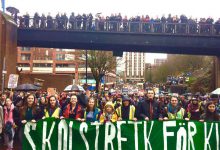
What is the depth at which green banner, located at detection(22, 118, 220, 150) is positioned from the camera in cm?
848

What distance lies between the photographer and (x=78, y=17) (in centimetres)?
2930

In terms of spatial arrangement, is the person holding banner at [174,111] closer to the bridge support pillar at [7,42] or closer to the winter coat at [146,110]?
the winter coat at [146,110]

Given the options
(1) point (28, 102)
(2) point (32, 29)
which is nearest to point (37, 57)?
(2) point (32, 29)

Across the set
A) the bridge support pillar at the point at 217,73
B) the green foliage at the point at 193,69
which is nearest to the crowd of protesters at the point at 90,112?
the bridge support pillar at the point at 217,73

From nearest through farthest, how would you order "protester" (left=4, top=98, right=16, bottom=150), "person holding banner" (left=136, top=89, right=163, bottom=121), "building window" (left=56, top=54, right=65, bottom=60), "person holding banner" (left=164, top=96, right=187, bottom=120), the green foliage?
"person holding banner" (left=136, top=89, right=163, bottom=121) < "person holding banner" (left=164, top=96, right=187, bottom=120) < "protester" (left=4, top=98, right=16, bottom=150) < the green foliage < "building window" (left=56, top=54, right=65, bottom=60)

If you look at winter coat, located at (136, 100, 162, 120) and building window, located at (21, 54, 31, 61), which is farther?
building window, located at (21, 54, 31, 61)

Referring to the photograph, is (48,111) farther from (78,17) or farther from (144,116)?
(78,17)

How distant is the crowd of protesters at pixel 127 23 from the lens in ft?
94.9

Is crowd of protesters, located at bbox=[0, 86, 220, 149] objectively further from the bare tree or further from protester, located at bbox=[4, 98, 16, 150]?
the bare tree

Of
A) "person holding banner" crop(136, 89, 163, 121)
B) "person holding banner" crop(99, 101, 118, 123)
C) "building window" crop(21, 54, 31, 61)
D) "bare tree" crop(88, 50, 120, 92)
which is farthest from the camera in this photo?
"building window" crop(21, 54, 31, 61)

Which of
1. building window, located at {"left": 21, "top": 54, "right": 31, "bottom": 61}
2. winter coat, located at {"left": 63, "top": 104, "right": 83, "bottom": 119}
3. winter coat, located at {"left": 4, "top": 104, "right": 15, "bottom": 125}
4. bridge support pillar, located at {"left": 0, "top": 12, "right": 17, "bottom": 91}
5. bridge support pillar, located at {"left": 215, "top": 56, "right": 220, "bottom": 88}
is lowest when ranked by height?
winter coat, located at {"left": 4, "top": 104, "right": 15, "bottom": 125}

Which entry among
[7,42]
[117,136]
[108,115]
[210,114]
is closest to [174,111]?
[210,114]

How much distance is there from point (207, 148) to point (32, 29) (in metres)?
23.5

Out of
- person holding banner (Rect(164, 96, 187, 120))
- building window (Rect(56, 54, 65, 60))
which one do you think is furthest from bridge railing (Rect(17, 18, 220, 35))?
building window (Rect(56, 54, 65, 60))
